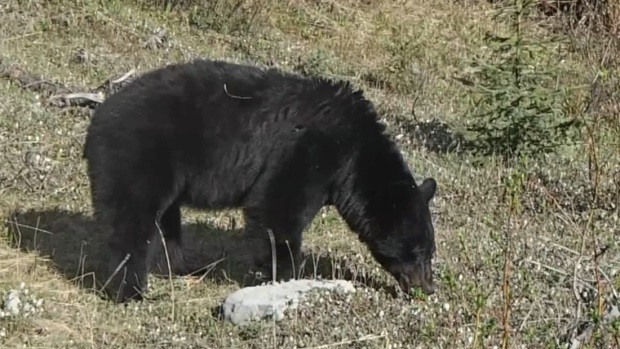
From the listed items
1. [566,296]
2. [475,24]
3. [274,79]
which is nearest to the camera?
[566,296]

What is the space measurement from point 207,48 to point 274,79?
21.2 feet

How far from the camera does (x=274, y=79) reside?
21.2 feet

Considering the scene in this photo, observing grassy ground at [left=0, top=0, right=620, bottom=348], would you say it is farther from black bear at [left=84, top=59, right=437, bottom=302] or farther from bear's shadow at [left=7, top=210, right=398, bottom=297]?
black bear at [left=84, top=59, right=437, bottom=302]

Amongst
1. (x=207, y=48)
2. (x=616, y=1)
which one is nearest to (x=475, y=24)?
(x=616, y=1)

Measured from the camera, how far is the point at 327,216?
779 centimetres

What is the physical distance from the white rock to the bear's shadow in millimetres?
527

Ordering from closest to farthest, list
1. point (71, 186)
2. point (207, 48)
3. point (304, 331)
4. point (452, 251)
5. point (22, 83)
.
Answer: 1. point (304, 331)
2. point (452, 251)
3. point (71, 186)
4. point (22, 83)
5. point (207, 48)

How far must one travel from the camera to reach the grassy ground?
214 inches

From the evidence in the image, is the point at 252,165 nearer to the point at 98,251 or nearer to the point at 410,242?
the point at 410,242

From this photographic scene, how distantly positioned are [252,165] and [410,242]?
1.05 meters

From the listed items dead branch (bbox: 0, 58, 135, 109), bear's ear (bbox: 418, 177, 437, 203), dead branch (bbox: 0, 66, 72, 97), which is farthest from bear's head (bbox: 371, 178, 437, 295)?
dead branch (bbox: 0, 66, 72, 97)

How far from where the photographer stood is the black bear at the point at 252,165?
230 inches

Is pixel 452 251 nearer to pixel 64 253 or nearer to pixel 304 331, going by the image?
pixel 304 331

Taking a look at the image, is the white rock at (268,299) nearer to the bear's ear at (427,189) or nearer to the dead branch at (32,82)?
the bear's ear at (427,189)
